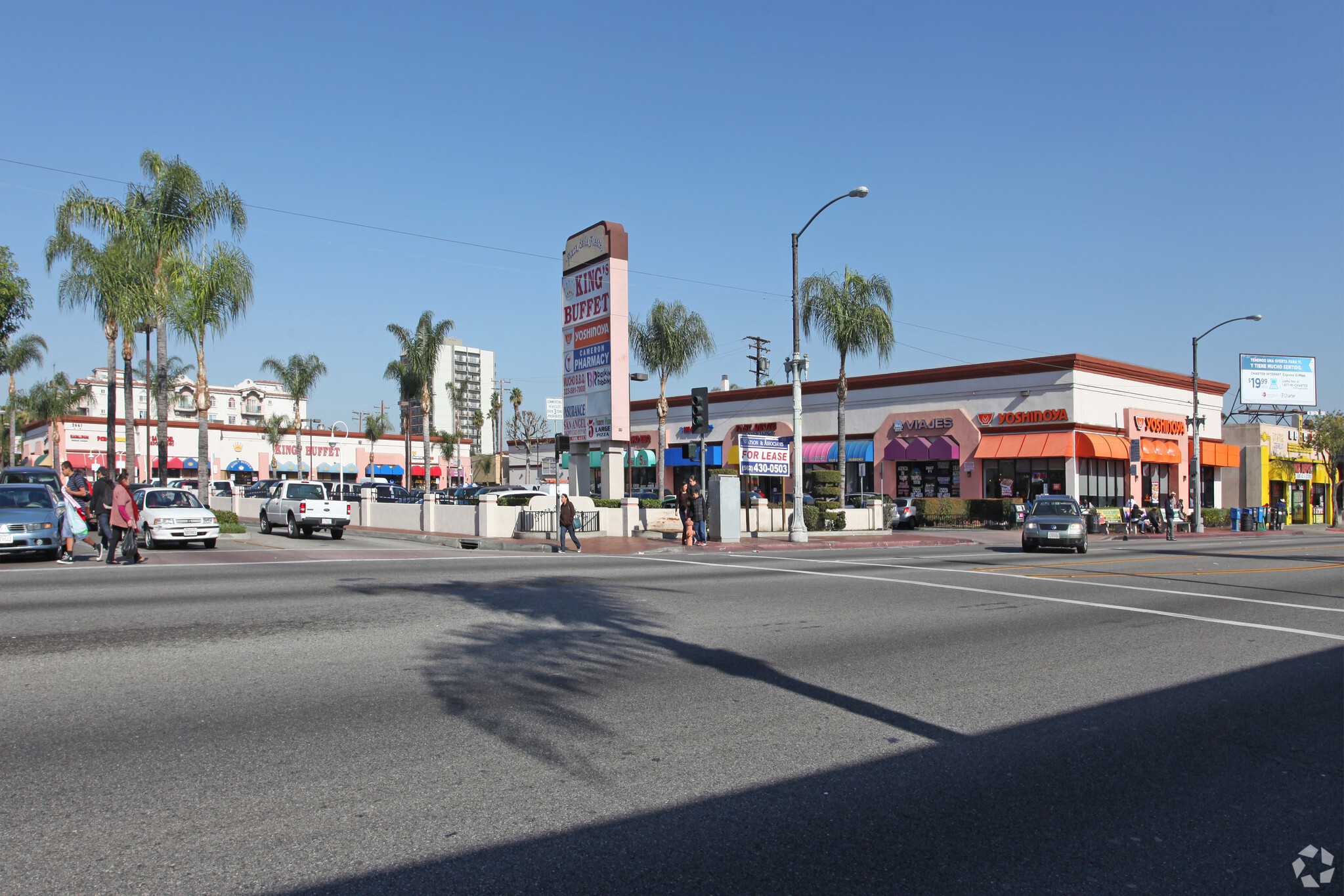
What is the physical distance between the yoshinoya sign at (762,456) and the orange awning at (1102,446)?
1692 cm

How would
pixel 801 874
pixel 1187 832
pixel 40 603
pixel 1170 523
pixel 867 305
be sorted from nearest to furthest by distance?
pixel 801 874 → pixel 1187 832 → pixel 40 603 → pixel 1170 523 → pixel 867 305

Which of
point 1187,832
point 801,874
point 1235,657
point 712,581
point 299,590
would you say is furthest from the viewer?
point 712,581

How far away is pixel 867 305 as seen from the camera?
123 ft

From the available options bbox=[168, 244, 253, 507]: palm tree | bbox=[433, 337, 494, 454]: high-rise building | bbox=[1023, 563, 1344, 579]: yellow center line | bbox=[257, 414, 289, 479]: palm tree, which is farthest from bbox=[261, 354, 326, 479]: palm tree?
bbox=[433, 337, 494, 454]: high-rise building

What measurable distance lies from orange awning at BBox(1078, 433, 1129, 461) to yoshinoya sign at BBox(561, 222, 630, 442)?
76.0 feet

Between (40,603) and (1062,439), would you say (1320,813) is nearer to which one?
(40,603)

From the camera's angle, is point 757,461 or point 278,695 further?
point 757,461

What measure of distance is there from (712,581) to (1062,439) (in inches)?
1182

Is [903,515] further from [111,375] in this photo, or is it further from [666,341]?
[111,375]

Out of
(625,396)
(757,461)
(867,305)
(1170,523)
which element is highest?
(867,305)

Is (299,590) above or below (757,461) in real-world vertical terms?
below

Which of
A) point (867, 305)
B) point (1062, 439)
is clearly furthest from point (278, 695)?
point (1062, 439)

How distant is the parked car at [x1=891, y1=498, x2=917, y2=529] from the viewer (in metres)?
38.2

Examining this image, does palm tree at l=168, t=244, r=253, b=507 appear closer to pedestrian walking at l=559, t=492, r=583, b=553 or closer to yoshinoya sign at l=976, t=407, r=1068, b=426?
pedestrian walking at l=559, t=492, r=583, b=553
